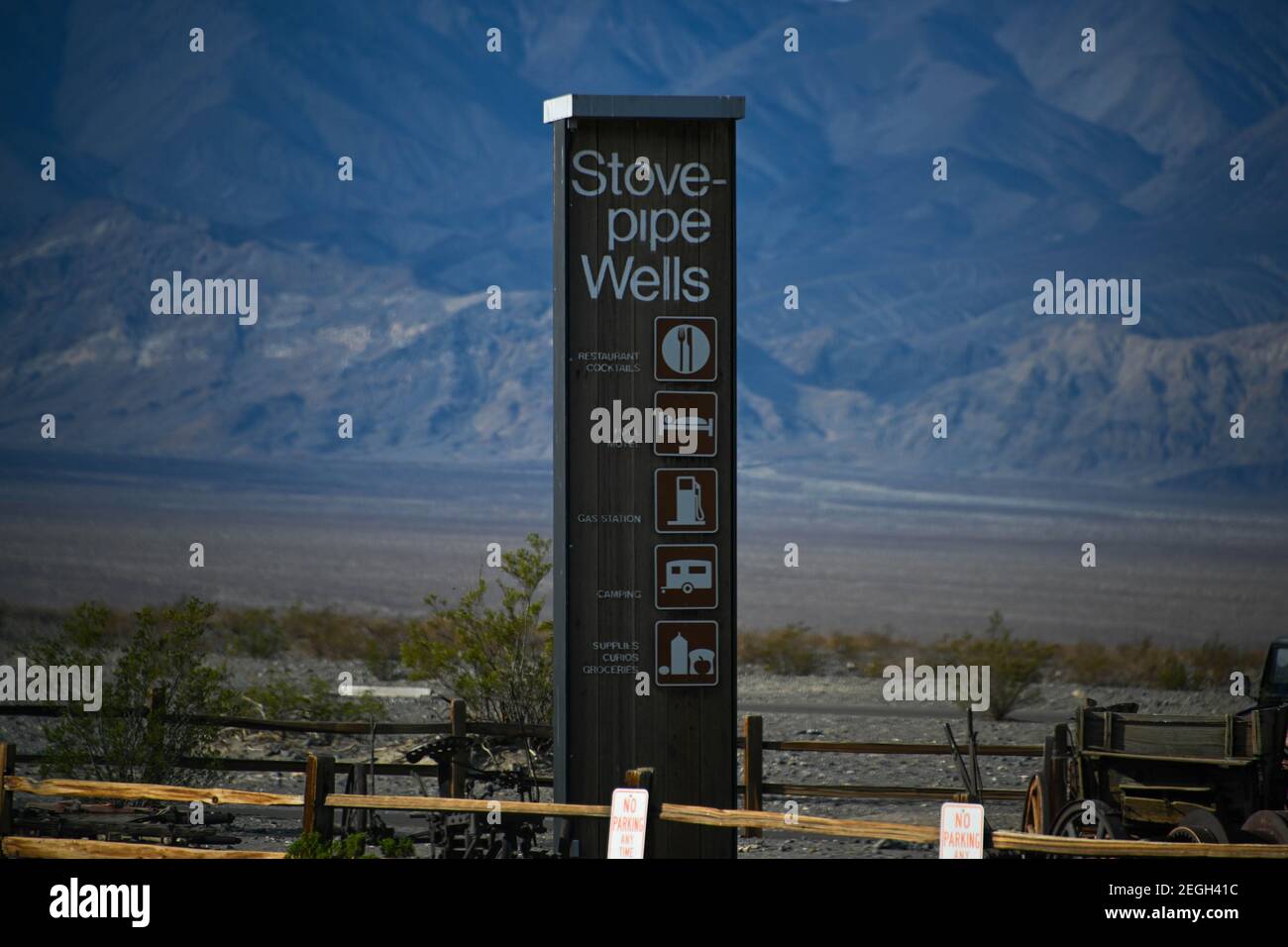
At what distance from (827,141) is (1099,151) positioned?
62.3 ft

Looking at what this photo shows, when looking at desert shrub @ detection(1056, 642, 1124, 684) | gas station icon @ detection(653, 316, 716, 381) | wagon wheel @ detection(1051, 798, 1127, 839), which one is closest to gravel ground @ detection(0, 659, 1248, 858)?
wagon wheel @ detection(1051, 798, 1127, 839)

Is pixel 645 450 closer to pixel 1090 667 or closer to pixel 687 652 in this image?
pixel 687 652

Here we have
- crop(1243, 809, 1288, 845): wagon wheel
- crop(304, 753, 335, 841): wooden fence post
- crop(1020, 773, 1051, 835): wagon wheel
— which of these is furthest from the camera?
crop(1020, 773, 1051, 835): wagon wheel

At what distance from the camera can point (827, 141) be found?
373 ft

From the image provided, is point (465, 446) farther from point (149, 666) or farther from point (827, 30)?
point (149, 666)

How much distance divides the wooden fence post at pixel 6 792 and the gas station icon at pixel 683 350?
4.62m

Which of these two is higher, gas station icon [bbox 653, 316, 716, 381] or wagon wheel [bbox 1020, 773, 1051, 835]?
gas station icon [bbox 653, 316, 716, 381]

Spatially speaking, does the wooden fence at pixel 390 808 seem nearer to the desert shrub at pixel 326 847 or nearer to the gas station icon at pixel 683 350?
the desert shrub at pixel 326 847

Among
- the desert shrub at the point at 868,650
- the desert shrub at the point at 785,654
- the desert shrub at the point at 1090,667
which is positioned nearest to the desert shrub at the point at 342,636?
the desert shrub at the point at 785,654

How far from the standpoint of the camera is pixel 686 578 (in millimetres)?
9445

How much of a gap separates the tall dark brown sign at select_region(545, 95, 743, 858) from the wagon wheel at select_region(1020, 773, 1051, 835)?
3.34 meters

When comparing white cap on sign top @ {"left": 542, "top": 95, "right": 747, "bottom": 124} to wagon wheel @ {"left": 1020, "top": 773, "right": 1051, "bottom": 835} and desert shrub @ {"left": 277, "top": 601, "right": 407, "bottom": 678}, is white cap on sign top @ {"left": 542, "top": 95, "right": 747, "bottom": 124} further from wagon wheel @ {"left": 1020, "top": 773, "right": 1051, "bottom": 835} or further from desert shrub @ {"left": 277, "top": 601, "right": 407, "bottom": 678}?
desert shrub @ {"left": 277, "top": 601, "right": 407, "bottom": 678}

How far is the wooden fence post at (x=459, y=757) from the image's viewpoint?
1304 cm

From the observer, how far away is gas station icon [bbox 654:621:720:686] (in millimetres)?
9422
